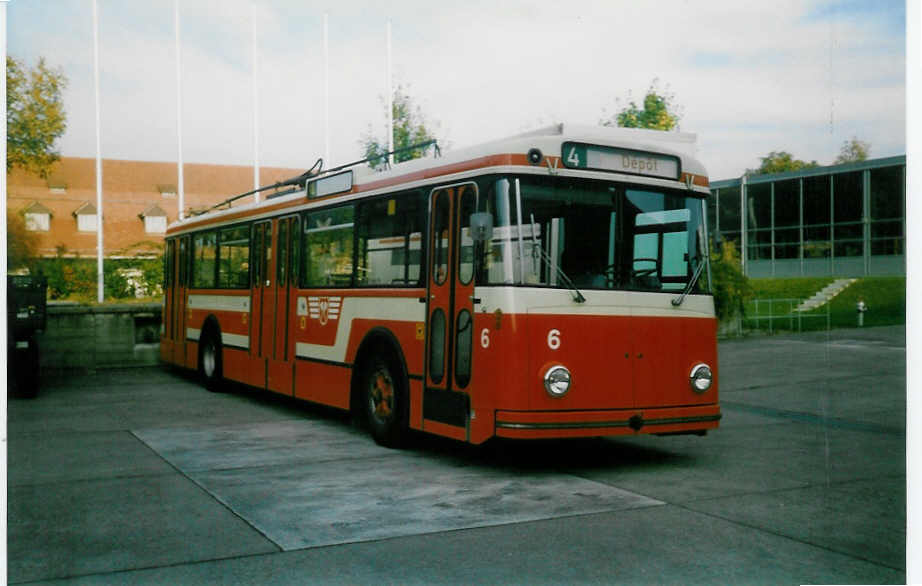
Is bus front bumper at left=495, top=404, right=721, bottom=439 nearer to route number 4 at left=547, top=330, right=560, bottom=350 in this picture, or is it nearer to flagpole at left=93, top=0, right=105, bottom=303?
route number 4 at left=547, top=330, right=560, bottom=350

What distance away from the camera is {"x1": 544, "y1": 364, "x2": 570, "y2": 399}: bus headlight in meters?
7.79

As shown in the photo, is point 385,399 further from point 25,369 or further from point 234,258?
point 25,369

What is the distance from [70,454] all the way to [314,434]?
103 inches

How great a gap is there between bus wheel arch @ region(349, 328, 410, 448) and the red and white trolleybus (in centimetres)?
2

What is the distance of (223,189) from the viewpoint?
1523 centimetres

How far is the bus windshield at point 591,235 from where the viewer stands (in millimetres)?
7875

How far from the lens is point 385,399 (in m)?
9.70

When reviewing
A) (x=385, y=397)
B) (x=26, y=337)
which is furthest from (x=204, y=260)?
(x=385, y=397)

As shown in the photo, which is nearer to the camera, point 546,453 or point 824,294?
point 546,453

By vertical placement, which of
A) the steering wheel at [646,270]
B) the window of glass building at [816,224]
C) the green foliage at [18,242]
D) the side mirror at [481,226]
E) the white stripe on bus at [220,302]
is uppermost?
the window of glass building at [816,224]

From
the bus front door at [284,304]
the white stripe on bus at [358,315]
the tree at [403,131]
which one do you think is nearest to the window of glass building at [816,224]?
the tree at [403,131]

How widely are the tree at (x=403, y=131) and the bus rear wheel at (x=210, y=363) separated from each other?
13.8ft

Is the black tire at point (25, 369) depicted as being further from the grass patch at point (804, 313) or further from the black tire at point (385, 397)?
the grass patch at point (804, 313)

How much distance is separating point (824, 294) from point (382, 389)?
27867mm
